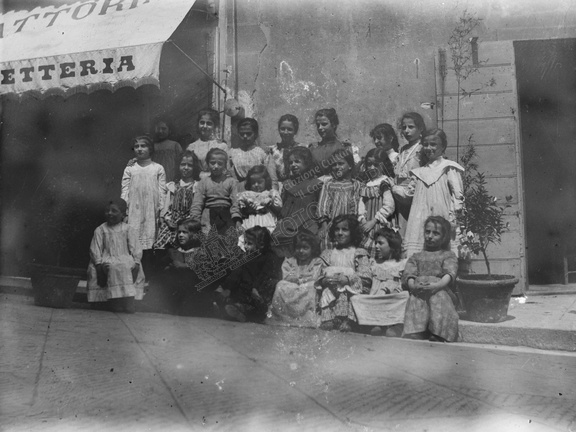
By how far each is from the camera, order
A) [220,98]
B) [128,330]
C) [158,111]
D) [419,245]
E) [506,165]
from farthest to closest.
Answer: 1. [158,111]
2. [220,98]
3. [506,165]
4. [419,245]
5. [128,330]

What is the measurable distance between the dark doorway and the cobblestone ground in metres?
2.64

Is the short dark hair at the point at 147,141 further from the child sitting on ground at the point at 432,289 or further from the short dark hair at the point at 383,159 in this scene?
the child sitting on ground at the point at 432,289

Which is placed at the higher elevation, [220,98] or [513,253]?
[220,98]

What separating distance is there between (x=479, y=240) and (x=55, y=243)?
4.81 metres

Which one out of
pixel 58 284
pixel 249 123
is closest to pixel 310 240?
pixel 249 123

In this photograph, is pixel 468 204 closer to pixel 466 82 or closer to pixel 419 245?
pixel 419 245

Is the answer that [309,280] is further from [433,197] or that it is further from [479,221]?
[479,221]

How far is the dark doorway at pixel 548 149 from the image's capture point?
592 cm

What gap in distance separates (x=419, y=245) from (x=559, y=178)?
2.41 meters

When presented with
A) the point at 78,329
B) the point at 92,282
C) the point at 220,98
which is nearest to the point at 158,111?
the point at 220,98

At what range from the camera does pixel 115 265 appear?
616 cm

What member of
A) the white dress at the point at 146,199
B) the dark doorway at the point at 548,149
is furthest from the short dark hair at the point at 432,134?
the white dress at the point at 146,199

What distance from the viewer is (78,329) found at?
5.20m

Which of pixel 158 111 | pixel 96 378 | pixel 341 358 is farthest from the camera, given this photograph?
pixel 158 111
